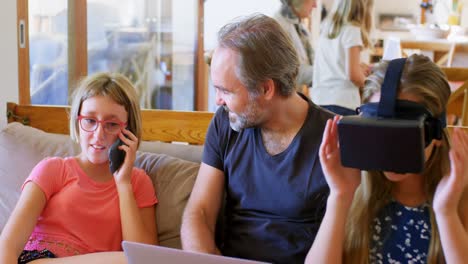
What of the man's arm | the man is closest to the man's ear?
the man

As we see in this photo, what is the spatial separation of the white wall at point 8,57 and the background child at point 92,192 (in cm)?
87

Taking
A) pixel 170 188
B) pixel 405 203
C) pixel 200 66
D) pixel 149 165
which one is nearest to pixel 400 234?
pixel 405 203

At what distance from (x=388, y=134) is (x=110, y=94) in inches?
40.6

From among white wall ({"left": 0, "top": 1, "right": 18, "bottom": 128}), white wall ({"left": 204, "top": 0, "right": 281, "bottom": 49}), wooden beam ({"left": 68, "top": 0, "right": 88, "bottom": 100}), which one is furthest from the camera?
white wall ({"left": 204, "top": 0, "right": 281, "bottom": 49})

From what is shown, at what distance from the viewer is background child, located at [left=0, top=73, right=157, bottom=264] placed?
183 cm

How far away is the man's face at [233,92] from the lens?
1653 millimetres

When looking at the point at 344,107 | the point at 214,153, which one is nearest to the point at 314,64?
the point at 344,107

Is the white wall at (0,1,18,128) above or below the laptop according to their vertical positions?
above

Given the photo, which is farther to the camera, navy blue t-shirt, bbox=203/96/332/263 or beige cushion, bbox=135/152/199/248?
beige cushion, bbox=135/152/199/248

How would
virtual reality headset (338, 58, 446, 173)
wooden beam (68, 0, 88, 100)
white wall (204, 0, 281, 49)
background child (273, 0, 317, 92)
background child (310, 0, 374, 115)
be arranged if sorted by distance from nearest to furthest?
1. virtual reality headset (338, 58, 446, 173)
2. background child (310, 0, 374, 115)
3. background child (273, 0, 317, 92)
4. wooden beam (68, 0, 88, 100)
5. white wall (204, 0, 281, 49)

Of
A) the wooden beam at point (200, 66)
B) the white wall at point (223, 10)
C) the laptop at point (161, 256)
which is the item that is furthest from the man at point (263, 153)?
the white wall at point (223, 10)

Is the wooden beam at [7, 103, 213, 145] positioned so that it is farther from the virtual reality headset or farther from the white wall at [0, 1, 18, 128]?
the virtual reality headset

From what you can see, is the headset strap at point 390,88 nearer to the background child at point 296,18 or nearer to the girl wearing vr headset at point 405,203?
the girl wearing vr headset at point 405,203

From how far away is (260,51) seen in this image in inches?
65.1
